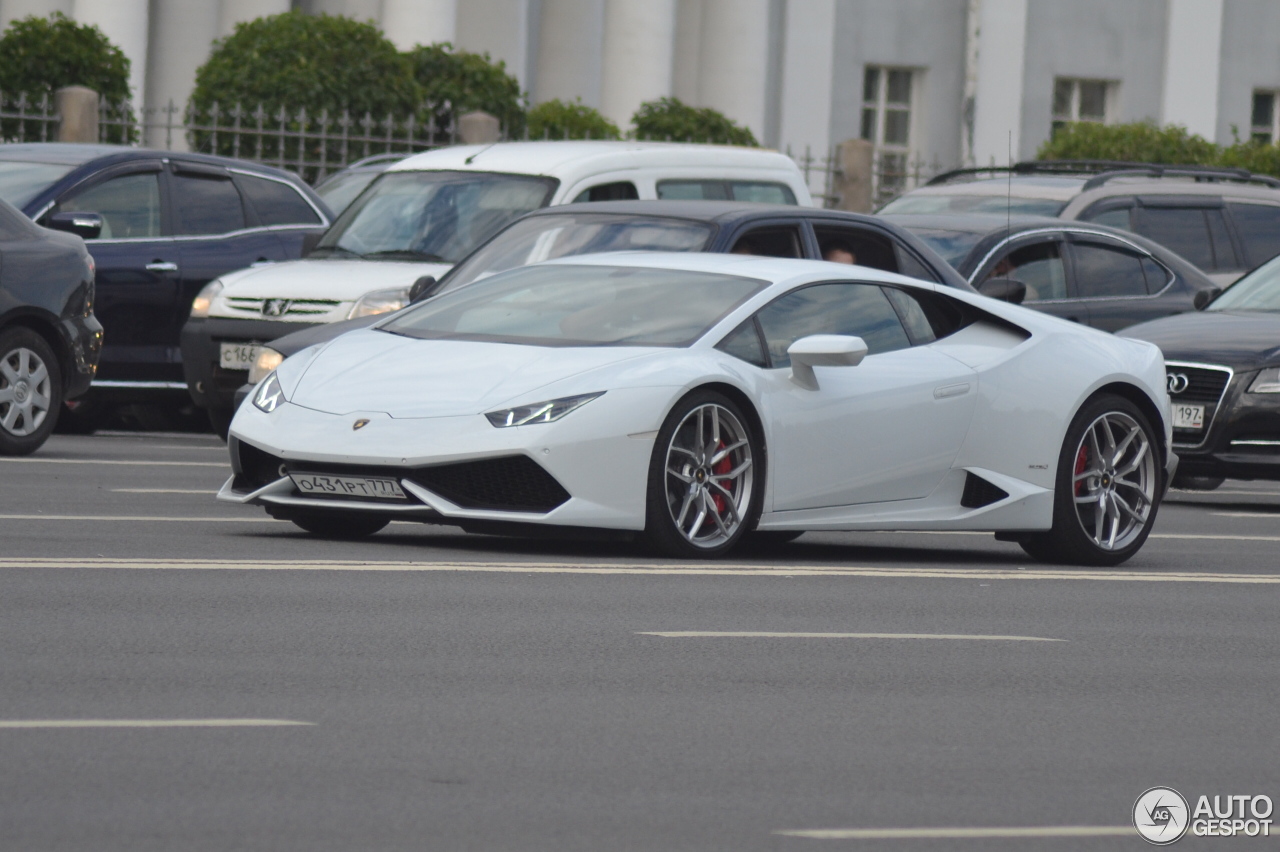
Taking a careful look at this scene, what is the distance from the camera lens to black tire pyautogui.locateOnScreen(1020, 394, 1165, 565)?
36.5ft

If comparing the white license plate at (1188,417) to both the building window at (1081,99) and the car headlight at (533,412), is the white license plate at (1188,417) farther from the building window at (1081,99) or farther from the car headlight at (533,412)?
the building window at (1081,99)

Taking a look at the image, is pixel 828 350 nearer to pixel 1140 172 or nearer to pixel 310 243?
pixel 310 243

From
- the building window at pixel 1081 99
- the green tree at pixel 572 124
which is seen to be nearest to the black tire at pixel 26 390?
the green tree at pixel 572 124

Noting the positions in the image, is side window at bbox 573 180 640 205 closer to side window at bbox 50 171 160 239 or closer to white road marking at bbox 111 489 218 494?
side window at bbox 50 171 160 239

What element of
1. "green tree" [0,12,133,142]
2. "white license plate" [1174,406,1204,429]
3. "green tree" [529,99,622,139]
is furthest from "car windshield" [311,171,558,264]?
"green tree" [529,99,622,139]

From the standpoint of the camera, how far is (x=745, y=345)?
33.8 ft

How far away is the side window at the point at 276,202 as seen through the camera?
17281 millimetres

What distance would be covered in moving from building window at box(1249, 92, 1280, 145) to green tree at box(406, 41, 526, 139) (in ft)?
72.5

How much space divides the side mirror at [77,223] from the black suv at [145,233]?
0.65 metres

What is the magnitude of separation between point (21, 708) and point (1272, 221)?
16.6 meters

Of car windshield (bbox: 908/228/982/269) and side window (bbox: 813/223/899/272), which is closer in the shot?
side window (bbox: 813/223/899/272)

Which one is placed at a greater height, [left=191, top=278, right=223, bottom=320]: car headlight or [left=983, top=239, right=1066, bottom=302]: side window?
[left=983, top=239, right=1066, bottom=302]: side window

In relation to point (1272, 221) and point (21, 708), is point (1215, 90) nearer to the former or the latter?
point (1272, 221)

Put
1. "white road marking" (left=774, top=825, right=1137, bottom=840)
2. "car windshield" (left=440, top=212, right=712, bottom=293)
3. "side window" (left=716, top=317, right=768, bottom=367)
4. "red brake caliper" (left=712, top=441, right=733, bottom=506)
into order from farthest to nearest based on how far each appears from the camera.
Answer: "car windshield" (left=440, top=212, right=712, bottom=293) → "side window" (left=716, top=317, right=768, bottom=367) → "red brake caliper" (left=712, top=441, right=733, bottom=506) → "white road marking" (left=774, top=825, right=1137, bottom=840)
